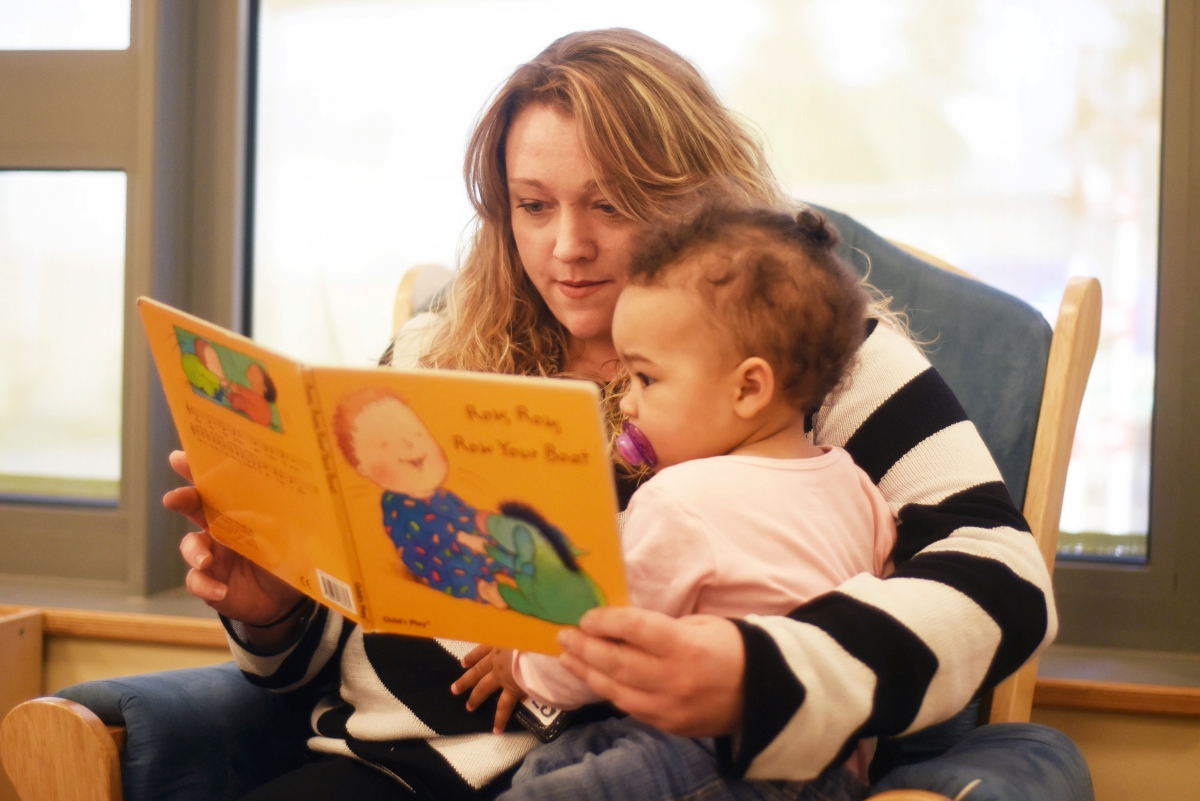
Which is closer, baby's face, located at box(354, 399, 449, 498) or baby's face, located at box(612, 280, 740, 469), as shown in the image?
baby's face, located at box(354, 399, 449, 498)

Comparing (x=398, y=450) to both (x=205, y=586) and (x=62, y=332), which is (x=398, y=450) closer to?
(x=205, y=586)

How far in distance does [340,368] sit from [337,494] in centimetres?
12

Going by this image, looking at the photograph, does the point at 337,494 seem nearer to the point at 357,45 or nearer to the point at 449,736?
the point at 449,736

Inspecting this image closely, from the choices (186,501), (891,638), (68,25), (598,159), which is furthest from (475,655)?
(68,25)

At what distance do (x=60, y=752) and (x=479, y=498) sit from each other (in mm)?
699

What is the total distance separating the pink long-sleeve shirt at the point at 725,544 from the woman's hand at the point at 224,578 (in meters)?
0.41

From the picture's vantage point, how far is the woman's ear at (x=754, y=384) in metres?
0.79

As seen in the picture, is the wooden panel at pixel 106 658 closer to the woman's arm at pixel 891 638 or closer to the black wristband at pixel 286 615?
the black wristband at pixel 286 615

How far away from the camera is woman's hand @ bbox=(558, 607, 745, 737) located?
25.3 inches

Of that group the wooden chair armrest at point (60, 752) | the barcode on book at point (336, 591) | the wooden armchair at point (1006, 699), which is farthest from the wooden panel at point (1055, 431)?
the wooden chair armrest at point (60, 752)

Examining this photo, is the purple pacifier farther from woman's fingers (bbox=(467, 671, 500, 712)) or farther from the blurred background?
the blurred background

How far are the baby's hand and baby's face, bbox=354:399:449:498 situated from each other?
0.30 meters

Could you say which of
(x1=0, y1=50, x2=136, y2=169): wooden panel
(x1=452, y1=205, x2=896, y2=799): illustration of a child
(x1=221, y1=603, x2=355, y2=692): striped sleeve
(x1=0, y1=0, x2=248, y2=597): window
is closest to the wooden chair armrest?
(x1=221, y1=603, x2=355, y2=692): striped sleeve

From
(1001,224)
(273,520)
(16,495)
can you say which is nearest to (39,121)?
(16,495)
